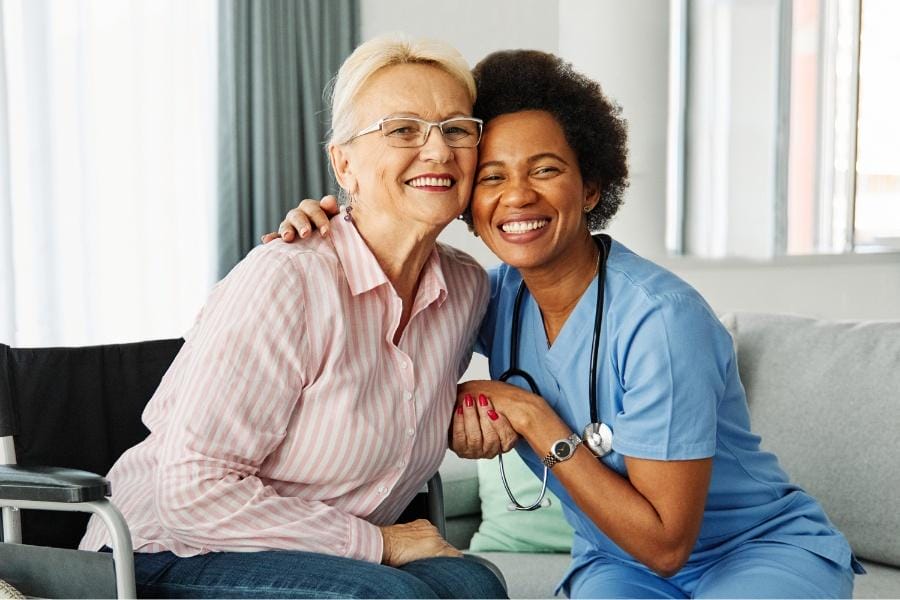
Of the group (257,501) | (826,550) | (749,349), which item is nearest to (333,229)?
(257,501)

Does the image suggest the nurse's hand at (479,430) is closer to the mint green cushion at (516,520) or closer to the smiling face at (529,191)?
the smiling face at (529,191)

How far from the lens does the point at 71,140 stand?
10.3 ft

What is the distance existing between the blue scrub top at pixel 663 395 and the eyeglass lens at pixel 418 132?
298 millimetres

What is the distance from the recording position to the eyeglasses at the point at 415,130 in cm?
153

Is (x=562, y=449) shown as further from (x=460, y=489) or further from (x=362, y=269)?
(x=460, y=489)

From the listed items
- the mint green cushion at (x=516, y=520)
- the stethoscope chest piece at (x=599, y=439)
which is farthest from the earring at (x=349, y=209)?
the mint green cushion at (x=516, y=520)

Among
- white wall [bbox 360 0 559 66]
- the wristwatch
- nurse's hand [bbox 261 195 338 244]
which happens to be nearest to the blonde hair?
nurse's hand [bbox 261 195 338 244]

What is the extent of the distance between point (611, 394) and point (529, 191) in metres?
0.33

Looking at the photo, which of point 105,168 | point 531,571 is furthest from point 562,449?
point 105,168

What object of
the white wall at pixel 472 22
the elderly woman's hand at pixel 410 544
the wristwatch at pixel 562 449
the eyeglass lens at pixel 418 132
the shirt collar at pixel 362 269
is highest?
the white wall at pixel 472 22

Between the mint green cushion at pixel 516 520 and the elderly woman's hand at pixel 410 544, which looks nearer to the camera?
the elderly woman's hand at pixel 410 544

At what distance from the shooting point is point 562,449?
60.1 inches

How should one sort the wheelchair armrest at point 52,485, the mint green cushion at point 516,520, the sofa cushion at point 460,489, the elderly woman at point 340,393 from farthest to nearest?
the sofa cushion at point 460,489, the mint green cushion at point 516,520, the elderly woman at point 340,393, the wheelchair armrest at point 52,485

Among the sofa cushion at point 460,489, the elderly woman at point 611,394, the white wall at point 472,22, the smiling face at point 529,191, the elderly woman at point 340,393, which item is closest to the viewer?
the elderly woman at point 340,393
